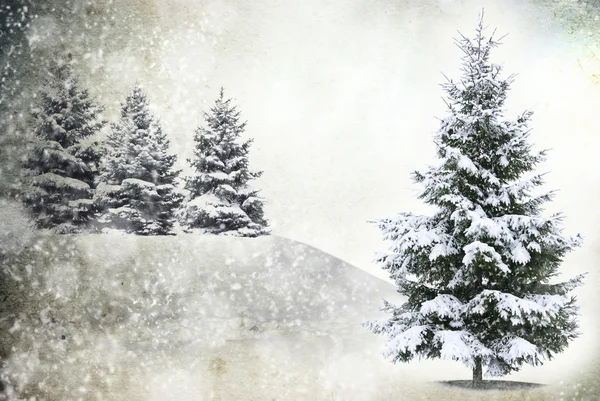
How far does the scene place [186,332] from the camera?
20.7ft

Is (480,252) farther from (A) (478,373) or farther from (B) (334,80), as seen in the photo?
(B) (334,80)

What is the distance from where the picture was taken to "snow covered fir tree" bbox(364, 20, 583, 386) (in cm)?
566

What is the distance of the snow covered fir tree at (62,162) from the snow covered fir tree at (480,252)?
3388mm

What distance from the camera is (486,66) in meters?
6.08

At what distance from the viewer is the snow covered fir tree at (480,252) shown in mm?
5664

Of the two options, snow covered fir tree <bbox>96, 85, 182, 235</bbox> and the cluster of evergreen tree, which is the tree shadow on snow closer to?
the cluster of evergreen tree

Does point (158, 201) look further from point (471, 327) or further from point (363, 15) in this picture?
point (471, 327)

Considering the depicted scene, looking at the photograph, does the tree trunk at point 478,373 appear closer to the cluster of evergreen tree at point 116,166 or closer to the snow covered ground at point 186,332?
the snow covered ground at point 186,332

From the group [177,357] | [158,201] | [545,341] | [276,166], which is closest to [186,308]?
[177,357]

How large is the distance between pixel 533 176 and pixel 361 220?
1.91 m

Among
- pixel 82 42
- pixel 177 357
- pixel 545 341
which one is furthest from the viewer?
pixel 82 42

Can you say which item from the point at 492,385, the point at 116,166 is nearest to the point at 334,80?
the point at 116,166

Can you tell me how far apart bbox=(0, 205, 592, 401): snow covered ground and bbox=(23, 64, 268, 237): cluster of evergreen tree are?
30 centimetres

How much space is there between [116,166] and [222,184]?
1258 millimetres
